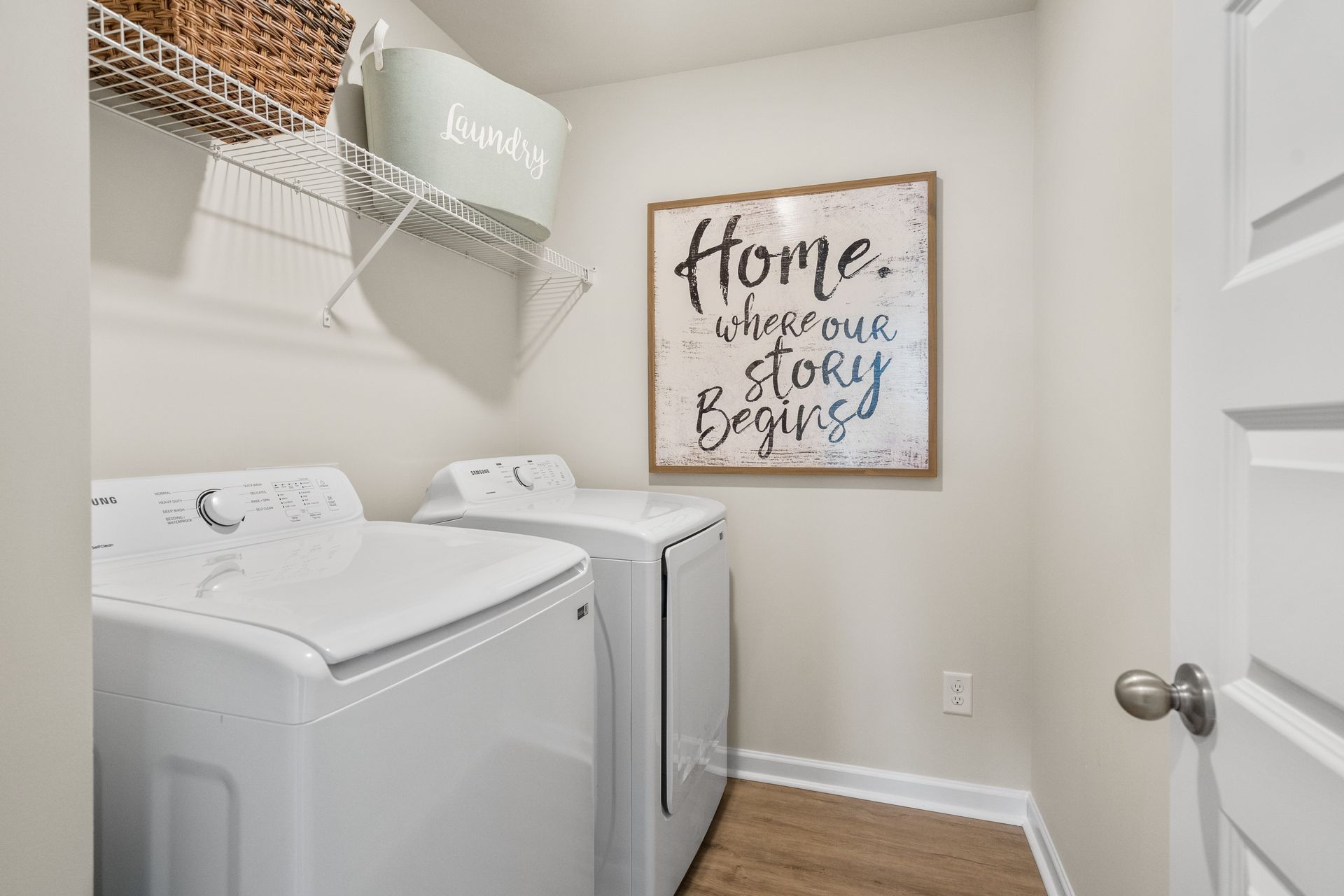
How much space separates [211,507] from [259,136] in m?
0.67

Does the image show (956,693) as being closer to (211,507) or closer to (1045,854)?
(1045,854)

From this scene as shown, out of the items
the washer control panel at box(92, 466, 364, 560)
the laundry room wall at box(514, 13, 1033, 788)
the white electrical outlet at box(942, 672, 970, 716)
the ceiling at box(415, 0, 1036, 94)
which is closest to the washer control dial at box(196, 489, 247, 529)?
the washer control panel at box(92, 466, 364, 560)

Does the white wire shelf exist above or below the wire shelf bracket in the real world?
above

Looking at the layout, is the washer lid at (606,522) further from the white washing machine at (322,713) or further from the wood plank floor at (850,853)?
the wood plank floor at (850,853)

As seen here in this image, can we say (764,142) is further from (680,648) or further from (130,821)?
(130,821)

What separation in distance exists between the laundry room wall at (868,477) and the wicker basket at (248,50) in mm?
1156

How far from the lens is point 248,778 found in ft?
2.19

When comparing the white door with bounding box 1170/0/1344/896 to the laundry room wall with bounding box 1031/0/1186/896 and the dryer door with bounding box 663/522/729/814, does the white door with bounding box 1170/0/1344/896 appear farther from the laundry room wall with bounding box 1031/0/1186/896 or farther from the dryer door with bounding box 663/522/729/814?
the dryer door with bounding box 663/522/729/814

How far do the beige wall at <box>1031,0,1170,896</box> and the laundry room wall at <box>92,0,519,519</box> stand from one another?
1.65 meters

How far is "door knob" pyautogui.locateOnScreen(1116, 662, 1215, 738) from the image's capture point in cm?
58

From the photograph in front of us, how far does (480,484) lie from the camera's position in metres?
1.73

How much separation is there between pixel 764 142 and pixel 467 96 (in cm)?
100

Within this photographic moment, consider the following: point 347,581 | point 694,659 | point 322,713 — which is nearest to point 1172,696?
point 322,713

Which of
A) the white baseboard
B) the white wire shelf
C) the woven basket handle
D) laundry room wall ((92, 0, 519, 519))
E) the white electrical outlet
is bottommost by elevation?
the white baseboard
